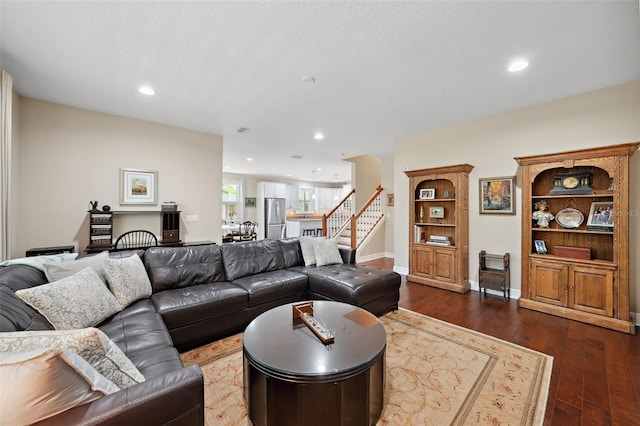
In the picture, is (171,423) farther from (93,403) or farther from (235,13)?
(235,13)

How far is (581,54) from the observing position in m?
2.45

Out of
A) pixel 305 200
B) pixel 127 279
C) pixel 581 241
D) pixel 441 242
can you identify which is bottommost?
pixel 127 279

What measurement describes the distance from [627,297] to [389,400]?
2.96 metres

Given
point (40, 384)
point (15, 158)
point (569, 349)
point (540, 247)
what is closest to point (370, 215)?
point (540, 247)

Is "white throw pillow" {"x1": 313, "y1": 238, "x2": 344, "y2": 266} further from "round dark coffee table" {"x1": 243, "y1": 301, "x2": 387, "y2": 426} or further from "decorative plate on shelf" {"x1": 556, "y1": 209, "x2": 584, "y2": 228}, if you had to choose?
"decorative plate on shelf" {"x1": 556, "y1": 209, "x2": 584, "y2": 228}

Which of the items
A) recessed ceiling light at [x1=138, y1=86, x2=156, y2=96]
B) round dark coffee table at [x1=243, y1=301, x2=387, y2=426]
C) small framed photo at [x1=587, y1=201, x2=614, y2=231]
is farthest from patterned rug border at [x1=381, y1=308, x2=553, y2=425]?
recessed ceiling light at [x1=138, y1=86, x2=156, y2=96]

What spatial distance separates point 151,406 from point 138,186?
4.22m

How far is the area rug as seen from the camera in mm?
1674

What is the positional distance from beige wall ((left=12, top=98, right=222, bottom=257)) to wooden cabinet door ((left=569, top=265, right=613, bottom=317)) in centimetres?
549

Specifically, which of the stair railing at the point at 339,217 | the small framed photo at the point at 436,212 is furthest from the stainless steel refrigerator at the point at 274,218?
the small framed photo at the point at 436,212

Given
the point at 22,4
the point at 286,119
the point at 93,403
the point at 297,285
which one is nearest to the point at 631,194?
Result: the point at 297,285

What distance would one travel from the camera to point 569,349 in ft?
8.07

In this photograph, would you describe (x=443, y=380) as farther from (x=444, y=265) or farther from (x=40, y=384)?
(x=444, y=265)

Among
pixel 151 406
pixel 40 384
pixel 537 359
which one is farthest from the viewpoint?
pixel 537 359
